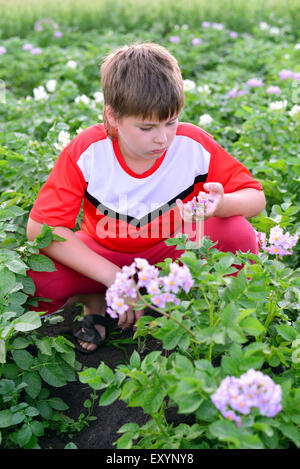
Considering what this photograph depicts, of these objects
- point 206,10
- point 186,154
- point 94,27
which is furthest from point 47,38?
point 186,154

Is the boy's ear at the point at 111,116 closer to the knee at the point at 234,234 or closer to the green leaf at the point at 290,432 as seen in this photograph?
the knee at the point at 234,234

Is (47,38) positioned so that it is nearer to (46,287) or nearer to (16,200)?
(16,200)

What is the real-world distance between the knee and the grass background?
4643 millimetres

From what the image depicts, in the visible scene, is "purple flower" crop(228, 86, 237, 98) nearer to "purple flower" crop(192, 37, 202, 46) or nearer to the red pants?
"purple flower" crop(192, 37, 202, 46)

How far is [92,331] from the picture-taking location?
1.90 metres

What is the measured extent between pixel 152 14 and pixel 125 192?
4.95 m

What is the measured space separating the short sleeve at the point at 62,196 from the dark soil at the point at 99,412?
47cm

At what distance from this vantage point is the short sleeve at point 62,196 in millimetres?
1773

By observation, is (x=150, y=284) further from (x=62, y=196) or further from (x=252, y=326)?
(x=62, y=196)
